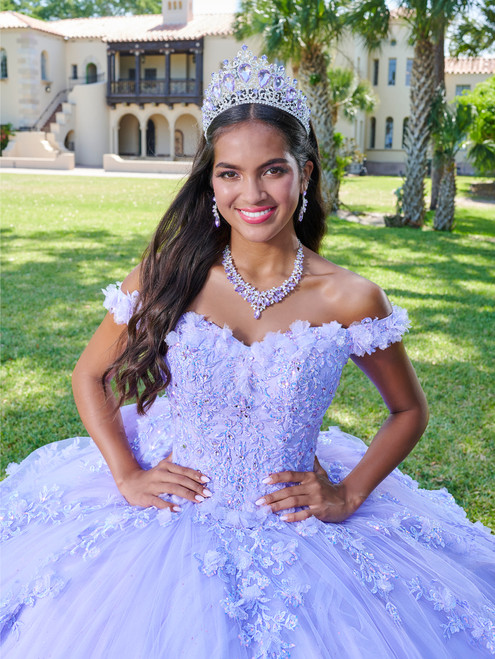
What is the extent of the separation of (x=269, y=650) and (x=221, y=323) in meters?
1.00

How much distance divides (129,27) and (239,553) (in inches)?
1695

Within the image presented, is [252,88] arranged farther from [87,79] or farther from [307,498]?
[87,79]

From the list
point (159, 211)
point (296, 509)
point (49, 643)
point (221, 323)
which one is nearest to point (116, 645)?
point (49, 643)

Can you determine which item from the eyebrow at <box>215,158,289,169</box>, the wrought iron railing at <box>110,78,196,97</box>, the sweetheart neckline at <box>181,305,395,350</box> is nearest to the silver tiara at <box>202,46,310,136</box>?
the eyebrow at <box>215,158,289,169</box>

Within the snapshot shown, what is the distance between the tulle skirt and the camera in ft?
5.28

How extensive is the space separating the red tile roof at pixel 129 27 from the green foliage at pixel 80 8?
10.9m

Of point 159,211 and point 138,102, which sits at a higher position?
point 138,102

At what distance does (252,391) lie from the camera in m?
2.02

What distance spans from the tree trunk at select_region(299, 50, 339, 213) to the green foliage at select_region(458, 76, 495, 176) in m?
3.18

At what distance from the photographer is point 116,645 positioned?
1.58m

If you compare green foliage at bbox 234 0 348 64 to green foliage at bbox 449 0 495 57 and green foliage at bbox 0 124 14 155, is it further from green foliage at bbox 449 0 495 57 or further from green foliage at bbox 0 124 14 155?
green foliage at bbox 0 124 14 155

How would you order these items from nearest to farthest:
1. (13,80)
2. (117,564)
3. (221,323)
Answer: (117,564), (221,323), (13,80)

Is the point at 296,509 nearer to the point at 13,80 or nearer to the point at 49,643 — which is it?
the point at 49,643

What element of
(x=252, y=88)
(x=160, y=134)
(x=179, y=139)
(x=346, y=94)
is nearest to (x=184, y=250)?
(x=252, y=88)
